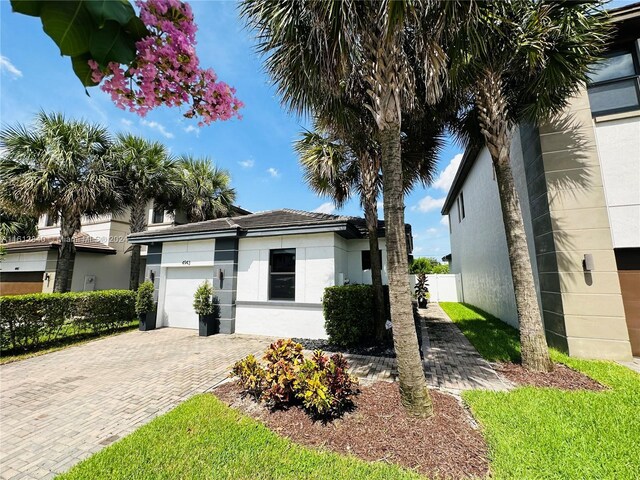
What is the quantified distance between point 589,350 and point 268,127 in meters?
11.6

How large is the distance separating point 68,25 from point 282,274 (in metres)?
8.84

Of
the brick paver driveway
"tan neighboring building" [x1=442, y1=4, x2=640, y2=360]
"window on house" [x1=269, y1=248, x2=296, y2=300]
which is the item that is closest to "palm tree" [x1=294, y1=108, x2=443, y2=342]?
"window on house" [x1=269, y1=248, x2=296, y2=300]

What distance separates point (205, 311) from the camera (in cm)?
946

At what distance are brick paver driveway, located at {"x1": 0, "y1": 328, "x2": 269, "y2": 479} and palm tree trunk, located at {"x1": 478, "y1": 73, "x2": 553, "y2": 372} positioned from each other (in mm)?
6394

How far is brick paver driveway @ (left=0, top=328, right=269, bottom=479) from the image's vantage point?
3.44m

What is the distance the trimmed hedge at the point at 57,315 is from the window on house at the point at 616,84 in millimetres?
16435

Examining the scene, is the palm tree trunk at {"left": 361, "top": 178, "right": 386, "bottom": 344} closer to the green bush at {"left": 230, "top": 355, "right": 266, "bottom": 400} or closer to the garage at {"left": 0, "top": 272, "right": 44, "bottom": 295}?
the green bush at {"left": 230, "top": 355, "right": 266, "bottom": 400}

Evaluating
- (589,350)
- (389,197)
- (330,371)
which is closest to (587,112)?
(589,350)

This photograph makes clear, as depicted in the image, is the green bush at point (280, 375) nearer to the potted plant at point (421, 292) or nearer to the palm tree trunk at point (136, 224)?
the palm tree trunk at point (136, 224)

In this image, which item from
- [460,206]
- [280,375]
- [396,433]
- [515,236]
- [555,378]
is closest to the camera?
[396,433]

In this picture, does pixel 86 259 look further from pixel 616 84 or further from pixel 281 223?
pixel 616 84

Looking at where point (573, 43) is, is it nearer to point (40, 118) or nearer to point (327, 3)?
point (327, 3)

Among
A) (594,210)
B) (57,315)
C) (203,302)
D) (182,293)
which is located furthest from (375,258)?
(57,315)

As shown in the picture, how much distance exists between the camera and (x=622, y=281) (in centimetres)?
631
